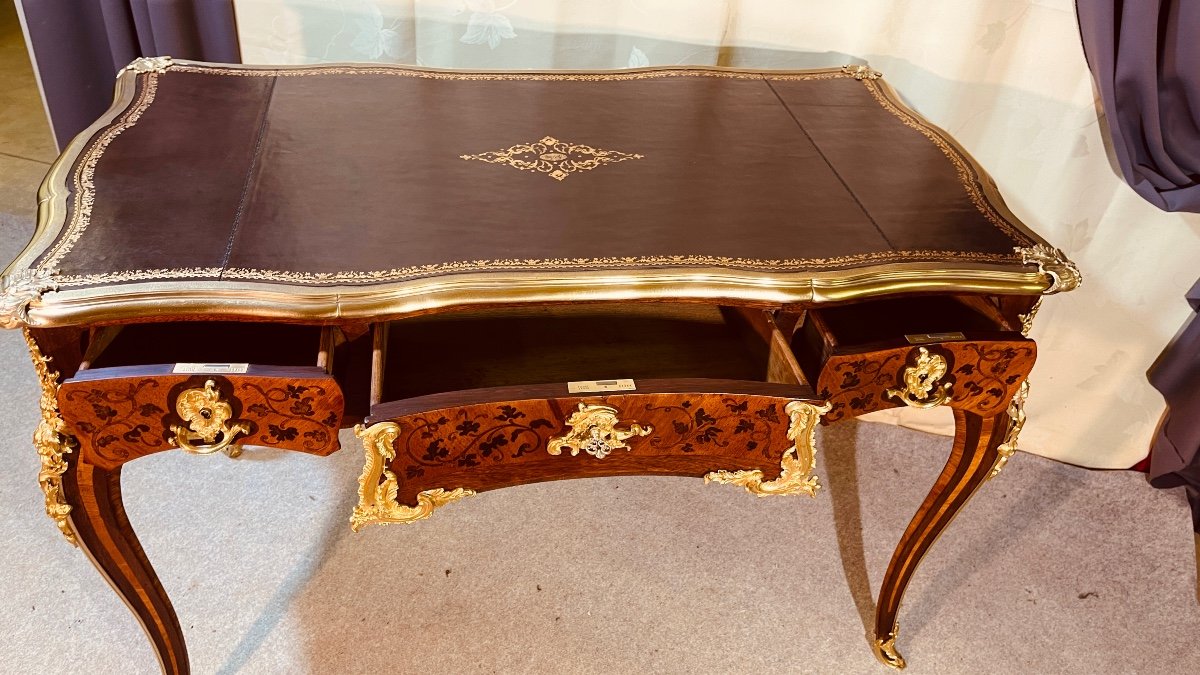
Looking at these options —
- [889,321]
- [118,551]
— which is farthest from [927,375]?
[118,551]

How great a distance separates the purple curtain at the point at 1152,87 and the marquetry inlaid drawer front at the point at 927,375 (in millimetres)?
428

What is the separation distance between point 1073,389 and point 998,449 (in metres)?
0.58

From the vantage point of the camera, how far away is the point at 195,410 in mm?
724

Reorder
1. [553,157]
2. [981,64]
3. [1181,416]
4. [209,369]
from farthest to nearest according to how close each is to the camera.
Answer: [1181,416] < [981,64] < [553,157] < [209,369]

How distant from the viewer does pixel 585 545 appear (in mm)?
1247

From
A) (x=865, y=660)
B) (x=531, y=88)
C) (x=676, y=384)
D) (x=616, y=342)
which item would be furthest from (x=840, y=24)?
(x=865, y=660)

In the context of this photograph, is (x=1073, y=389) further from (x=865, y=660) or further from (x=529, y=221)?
(x=529, y=221)

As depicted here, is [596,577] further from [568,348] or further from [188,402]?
[188,402]

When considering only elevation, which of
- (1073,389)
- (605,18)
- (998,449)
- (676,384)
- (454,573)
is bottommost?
(454,573)

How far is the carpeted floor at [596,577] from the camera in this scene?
1097 millimetres

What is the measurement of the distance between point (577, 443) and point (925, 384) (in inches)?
13.3

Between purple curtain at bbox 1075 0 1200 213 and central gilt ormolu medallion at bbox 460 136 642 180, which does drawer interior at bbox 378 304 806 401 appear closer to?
central gilt ormolu medallion at bbox 460 136 642 180

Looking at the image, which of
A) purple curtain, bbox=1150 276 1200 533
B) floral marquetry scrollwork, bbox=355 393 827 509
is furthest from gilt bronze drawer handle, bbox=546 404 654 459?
purple curtain, bbox=1150 276 1200 533

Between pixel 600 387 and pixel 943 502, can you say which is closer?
pixel 600 387
